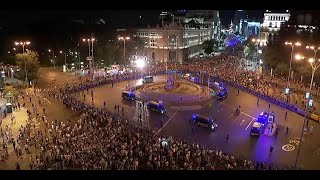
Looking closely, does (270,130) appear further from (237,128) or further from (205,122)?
(205,122)

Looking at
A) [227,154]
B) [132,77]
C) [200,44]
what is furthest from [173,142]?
→ [200,44]

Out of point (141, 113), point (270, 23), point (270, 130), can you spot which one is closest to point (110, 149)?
point (141, 113)

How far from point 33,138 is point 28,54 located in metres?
24.5

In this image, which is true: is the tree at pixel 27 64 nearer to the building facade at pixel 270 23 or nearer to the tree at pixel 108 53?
the tree at pixel 108 53

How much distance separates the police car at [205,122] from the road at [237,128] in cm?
53

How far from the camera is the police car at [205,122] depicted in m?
28.8

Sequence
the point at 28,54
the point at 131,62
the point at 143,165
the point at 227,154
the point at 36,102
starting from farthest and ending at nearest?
the point at 131,62 < the point at 28,54 < the point at 36,102 < the point at 227,154 < the point at 143,165

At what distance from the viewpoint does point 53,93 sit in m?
39.8

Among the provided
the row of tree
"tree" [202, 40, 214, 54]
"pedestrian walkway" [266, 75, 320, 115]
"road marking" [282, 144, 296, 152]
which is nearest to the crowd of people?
"road marking" [282, 144, 296, 152]

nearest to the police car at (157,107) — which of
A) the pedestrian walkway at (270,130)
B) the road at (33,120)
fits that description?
the road at (33,120)

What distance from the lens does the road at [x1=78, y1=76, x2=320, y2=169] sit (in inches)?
930

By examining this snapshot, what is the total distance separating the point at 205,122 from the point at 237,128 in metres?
2.94
